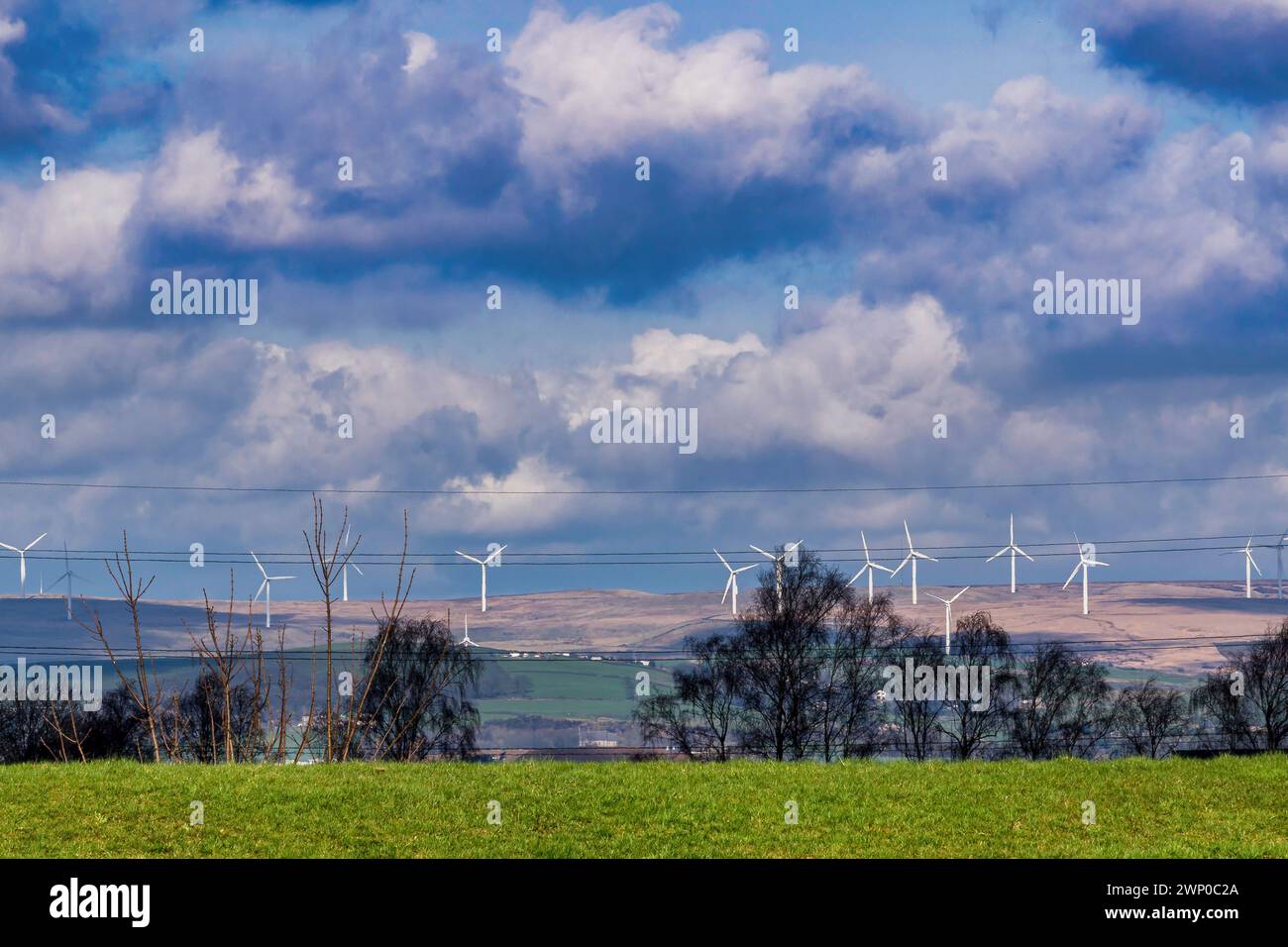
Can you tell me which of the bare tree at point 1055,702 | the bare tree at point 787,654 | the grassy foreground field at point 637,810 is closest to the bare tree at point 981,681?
the bare tree at point 1055,702

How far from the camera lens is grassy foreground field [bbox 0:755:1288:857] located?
1984 cm

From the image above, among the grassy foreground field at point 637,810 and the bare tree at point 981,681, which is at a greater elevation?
the grassy foreground field at point 637,810

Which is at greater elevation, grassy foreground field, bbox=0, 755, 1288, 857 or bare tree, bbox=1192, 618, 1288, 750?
grassy foreground field, bbox=0, 755, 1288, 857

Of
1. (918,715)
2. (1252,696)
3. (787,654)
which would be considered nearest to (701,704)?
(787,654)

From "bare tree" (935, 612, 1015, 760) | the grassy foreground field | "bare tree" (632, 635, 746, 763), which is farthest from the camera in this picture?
"bare tree" (935, 612, 1015, 760)

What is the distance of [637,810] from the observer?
71.0 ft

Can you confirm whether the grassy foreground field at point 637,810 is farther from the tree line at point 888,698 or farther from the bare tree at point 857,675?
the bare tree at point 857,675

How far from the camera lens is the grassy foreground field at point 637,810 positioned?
1984cm

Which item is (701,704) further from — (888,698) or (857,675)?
(888,698)

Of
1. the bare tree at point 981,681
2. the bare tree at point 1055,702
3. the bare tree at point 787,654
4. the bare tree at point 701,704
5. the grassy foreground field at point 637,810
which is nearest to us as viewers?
the grassy foreground field at point 637,810

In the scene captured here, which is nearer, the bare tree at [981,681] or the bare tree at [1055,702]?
the bare tree at [981,681]

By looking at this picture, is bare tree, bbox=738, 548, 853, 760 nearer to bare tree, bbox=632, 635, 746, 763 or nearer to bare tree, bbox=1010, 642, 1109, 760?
bare tree, bbox=632, 635, 746, 763

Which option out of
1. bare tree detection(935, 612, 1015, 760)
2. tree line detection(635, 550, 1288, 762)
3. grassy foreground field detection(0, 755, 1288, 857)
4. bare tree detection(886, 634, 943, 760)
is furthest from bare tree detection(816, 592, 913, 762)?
grassy foreground field detection(0, 755, 1288, 857)
